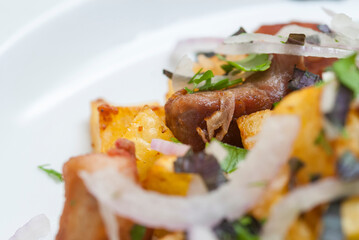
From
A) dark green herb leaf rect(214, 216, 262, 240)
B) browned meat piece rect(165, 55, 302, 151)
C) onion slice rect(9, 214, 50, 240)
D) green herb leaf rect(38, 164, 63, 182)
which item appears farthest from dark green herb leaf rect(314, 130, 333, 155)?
green herb leaf rect(38, 164, 63, 182)

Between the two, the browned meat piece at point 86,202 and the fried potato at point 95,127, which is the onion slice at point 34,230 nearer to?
the browned meat piece at point 86,202

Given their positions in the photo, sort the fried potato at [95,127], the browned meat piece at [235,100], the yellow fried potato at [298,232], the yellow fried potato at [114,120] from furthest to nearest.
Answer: the fried potato at [95,127] < the yellow fried potato at [114,120] < the browned meat piece at [235,100] < the yellow fried potato at [298,232]

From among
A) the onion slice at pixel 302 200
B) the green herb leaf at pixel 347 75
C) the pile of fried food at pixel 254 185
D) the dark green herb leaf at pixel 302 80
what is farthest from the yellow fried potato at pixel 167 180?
the dark green herb leaf at pixel 302 80

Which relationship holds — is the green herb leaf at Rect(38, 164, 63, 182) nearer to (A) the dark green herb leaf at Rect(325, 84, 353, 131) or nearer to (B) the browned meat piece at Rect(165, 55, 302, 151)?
(B) the browned meat piece at Rect(165, 55, 302, 151)

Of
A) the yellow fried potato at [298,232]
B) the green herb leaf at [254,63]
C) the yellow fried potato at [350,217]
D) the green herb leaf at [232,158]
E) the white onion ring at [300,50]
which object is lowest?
the yellow fried potato at [298,232]

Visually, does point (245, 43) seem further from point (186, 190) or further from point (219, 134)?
point (186, 190)

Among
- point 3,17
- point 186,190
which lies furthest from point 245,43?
point 3,17

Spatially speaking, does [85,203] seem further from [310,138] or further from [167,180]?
[310,138]
